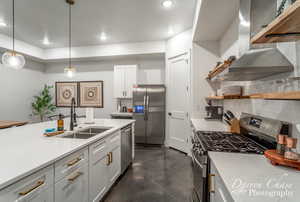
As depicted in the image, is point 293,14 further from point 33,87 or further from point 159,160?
point 33,87

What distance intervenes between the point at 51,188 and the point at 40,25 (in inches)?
147

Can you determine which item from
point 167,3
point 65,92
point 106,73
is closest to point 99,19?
point 167,3

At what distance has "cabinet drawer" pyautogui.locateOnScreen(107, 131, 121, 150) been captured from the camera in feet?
6.28

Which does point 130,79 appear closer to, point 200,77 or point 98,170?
point 200,77

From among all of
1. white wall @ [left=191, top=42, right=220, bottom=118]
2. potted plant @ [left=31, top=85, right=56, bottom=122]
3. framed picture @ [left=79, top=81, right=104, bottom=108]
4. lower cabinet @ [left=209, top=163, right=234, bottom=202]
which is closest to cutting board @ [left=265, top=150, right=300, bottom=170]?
lower cabinet @ [left=209, top=163, right=234, bottom=202]

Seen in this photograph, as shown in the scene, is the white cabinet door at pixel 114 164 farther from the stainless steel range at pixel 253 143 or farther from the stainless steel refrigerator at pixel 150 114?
the stainless steel refrigerator at pixel 150 114

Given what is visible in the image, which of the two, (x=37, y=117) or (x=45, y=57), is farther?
(x=37, y=117)

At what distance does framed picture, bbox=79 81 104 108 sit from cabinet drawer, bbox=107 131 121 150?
313cm

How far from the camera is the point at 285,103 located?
111 centimetres

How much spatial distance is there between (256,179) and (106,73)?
500cm

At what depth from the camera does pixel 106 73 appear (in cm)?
499

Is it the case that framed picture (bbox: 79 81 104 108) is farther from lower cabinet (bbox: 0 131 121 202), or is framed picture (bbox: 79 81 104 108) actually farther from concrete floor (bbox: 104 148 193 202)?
lower cabinet (bbox: 0 131 121 202)

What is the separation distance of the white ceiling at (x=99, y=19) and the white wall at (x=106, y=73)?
2.95ft

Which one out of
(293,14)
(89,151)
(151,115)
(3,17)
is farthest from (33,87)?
(293,14)
